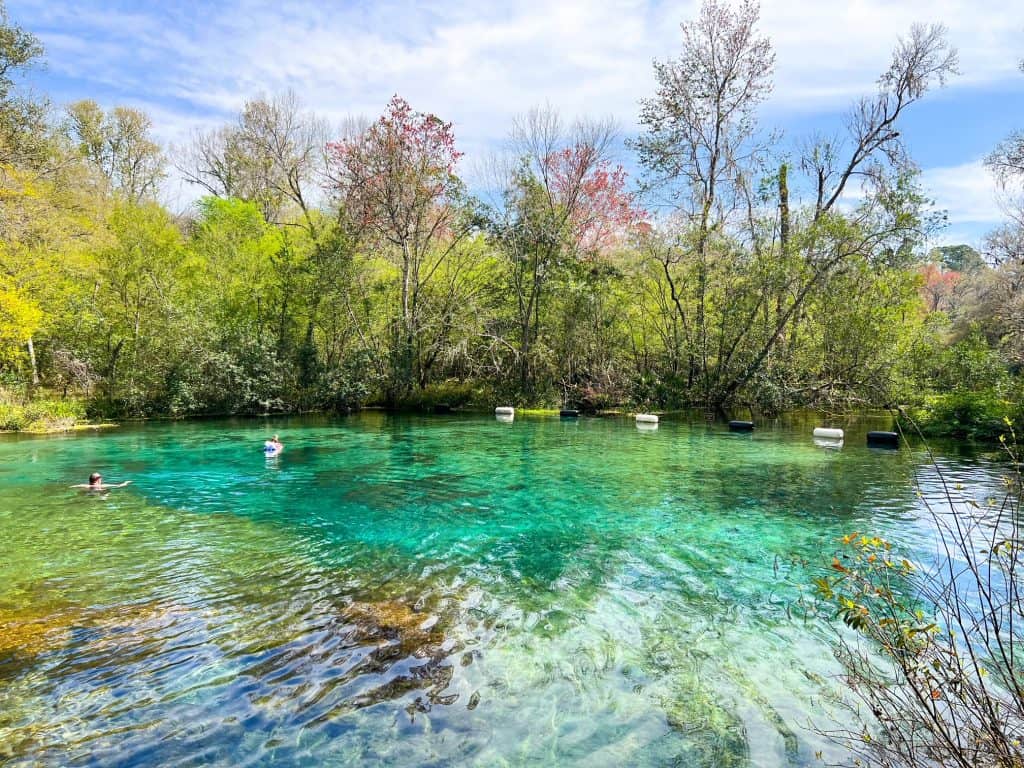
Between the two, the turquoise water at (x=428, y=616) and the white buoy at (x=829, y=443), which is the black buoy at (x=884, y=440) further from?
the turquoise water at (x=428, y=616)

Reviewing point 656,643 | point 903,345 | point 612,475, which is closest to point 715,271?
point 903,345

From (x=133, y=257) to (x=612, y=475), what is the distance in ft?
76.2

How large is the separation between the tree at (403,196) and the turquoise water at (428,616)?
16.2 meters

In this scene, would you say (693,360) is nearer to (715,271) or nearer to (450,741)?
(715,271)

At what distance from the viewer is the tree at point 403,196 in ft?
81.2

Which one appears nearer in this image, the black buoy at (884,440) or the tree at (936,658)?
the tree at (936,658)

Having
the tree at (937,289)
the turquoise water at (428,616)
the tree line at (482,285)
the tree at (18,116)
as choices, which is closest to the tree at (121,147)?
the tree line at (482,285)

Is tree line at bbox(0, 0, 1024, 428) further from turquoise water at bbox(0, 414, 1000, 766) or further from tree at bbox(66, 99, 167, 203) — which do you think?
turquoise water at bbox(0, 414, 1000, 766)

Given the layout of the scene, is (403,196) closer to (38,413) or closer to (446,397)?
(446,397)

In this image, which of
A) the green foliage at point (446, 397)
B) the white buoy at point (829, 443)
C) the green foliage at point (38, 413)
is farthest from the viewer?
the green foliage at point (446, 397)

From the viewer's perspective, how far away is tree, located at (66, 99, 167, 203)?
30.7 metres

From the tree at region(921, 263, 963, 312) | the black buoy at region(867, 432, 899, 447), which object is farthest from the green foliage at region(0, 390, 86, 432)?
the tree at region(921, 263, 963, 312)

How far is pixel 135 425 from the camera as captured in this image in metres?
21.4

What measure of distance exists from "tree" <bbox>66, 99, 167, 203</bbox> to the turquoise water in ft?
88.9
